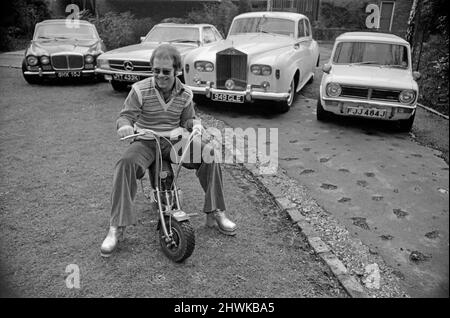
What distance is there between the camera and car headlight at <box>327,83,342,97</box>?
6.35 meters

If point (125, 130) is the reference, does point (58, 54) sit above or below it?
below

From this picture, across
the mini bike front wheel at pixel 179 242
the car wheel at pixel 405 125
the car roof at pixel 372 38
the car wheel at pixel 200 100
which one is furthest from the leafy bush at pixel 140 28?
the mini bike front wheel at pixel 179 242

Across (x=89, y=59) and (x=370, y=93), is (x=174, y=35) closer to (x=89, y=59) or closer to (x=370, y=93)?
(x=89, y=59)

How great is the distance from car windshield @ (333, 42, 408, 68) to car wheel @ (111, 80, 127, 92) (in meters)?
5.01

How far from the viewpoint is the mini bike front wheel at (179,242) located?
2.86m

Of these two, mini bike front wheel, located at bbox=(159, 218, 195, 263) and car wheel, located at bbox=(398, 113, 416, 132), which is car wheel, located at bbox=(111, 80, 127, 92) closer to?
car wheel, located at bbox=(398, 113, 416, 132)

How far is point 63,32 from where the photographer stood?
1021cm

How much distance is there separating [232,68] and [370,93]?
2545 mm

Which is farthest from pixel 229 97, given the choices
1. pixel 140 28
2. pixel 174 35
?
pixel 140 28

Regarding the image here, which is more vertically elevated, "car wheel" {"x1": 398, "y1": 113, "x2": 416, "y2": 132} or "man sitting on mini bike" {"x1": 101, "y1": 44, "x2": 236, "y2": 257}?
"man sitting on mini bike" {"x1": 101, "y1": 44, "x2": 236, "y2": 257}

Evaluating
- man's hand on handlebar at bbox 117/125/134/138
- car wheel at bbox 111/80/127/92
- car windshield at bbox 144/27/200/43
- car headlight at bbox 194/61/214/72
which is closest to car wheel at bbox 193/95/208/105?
car headlight at bbox 194/61/214/72

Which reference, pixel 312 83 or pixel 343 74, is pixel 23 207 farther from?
pixel 312 83

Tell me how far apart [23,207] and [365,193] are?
3.67m

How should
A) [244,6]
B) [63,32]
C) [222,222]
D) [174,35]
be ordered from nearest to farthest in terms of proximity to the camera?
1. [222,222]
2. [174,35]
3. [63,32]
4. [244,6]
